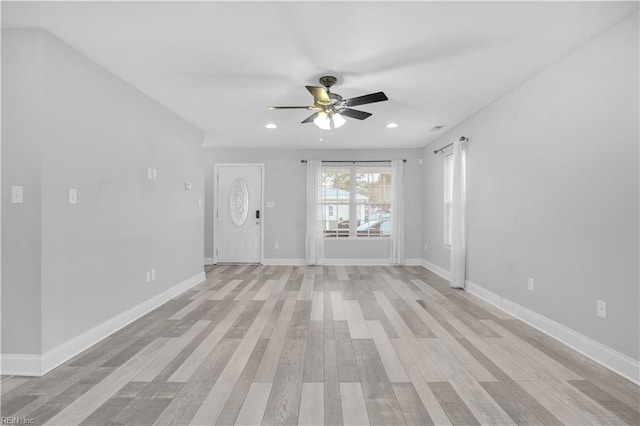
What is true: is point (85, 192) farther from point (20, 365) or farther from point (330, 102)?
point (330, 102)

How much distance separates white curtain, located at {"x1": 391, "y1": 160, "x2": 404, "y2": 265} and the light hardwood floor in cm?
324

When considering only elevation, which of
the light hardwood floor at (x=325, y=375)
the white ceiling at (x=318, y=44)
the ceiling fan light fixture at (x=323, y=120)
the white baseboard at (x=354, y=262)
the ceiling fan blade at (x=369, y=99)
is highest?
the white ceiling at (x=318, y=44)

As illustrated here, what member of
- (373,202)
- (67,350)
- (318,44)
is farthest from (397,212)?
(67,350)

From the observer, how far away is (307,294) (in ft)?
15.1

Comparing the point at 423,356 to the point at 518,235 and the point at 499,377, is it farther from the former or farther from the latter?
the point at 518,235

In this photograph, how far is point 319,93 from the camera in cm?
313

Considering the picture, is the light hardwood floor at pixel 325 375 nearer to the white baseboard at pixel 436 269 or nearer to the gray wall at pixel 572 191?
the gray wall at pixel 572 191

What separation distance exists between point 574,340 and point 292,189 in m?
5.33

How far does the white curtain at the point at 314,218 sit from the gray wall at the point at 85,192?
3.09 meters

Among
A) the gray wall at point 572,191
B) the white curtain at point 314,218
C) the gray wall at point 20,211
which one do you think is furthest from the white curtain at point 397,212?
the gray wall at point 20,211

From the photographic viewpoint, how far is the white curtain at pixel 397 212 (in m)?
7.00

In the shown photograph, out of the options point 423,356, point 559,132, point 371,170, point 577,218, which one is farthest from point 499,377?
point 371,170

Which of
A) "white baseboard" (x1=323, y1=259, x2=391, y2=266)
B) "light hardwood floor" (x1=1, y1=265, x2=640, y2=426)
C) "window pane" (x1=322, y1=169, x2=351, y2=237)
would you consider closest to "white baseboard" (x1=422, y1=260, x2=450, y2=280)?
"white baseboard" (x1=323, y1=259, x2=391, y2=266)

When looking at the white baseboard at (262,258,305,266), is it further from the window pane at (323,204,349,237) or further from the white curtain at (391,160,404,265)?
the white curtain at (391,160,404,265)
